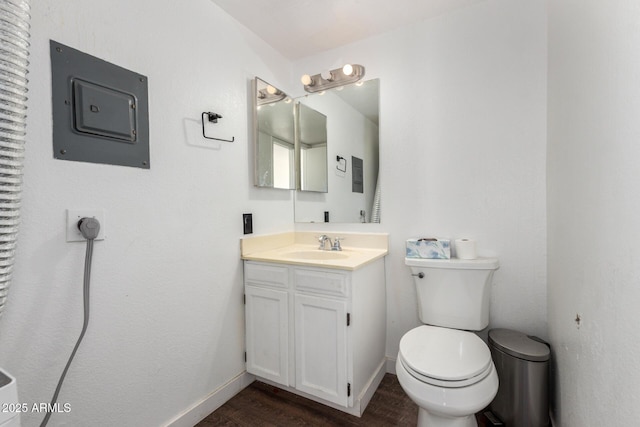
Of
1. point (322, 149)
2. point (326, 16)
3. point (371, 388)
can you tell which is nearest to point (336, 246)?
point (322, 149)

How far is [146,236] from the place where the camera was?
1.26m

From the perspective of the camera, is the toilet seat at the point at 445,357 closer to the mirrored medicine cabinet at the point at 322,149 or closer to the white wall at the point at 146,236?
the mirrored medicine cabinet at the point at 322,149

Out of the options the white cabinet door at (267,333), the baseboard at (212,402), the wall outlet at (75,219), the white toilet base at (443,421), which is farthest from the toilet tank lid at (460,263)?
the wall outlet at (75,219)

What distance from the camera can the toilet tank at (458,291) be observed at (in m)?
1.54

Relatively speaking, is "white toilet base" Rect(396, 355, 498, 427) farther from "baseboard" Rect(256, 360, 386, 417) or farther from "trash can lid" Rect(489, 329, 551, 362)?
"baseboard" Rect(256, 360, 386, 417)

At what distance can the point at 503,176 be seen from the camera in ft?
5.24

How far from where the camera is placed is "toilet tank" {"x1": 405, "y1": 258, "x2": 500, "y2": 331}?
1.54m

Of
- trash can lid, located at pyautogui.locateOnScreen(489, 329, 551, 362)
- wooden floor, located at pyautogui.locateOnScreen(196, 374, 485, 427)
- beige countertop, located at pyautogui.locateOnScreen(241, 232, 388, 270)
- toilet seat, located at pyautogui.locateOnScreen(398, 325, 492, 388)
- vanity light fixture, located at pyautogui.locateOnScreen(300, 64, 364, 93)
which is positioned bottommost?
wooden floor, located at pyautogui.locateOnScreen(196, 374, 485, 427)

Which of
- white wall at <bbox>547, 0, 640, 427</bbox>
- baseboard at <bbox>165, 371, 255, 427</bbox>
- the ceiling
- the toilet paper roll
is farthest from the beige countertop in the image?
the ceiling

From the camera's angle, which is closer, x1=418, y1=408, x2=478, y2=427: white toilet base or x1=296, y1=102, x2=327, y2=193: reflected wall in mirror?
x1=418, y1=408, x2=478, y2=427: white toilet base

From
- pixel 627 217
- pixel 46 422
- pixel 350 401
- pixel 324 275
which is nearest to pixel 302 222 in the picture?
pixel 324 275

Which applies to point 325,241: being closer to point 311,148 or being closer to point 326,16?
point 311,148

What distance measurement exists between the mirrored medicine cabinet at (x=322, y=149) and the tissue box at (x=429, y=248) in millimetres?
353

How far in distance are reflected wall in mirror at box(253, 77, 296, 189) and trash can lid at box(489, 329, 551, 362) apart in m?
1.59
